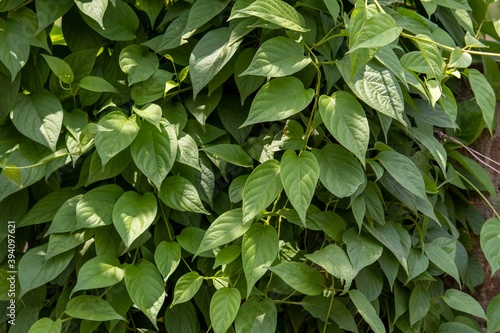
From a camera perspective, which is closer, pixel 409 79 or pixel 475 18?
pixel 409 79

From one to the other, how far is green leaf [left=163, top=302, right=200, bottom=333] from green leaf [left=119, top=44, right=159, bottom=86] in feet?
1.46

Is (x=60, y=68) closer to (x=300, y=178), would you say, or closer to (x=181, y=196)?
(x=181, y=196)

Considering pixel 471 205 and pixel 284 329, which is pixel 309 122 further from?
pixel 471 205

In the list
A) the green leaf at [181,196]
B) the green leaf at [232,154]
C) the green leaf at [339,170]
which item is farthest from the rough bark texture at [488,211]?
the green leaf at [181,196]

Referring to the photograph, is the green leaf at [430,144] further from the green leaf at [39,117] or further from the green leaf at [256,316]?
the green leaf at [39,117]

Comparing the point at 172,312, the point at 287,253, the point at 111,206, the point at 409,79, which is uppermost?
the point at 409,79

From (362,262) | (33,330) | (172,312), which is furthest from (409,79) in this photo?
(33,330)

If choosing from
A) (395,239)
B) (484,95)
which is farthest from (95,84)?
(484,95)

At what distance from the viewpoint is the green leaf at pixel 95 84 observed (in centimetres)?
126

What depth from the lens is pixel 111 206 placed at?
1.23 metres

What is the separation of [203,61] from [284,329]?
22.9 inches

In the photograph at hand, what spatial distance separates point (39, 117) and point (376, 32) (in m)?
0.63

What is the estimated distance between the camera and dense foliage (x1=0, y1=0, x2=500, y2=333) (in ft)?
3.85

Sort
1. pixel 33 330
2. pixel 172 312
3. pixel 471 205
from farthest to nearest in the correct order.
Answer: pixel 471 205
pixel 172 312
pixel 33 330
